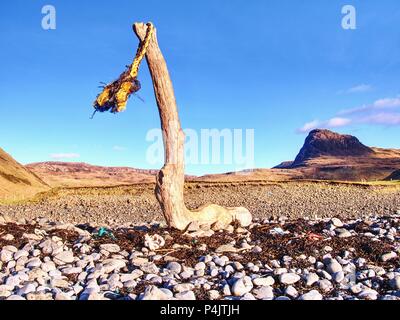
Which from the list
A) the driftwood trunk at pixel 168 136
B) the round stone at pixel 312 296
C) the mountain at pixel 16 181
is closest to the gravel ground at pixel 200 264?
the round stone at pixel 312 296

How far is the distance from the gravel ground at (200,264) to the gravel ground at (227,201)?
8.70 m

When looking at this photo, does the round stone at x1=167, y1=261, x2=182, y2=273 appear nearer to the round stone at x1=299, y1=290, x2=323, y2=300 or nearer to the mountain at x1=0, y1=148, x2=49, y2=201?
the round stone at x1=299, y1=290, x2=323, y2=300

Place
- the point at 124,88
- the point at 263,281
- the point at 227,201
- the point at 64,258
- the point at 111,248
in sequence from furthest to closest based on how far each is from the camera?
the point at 227,201, the point at 124,88, the point at 111,248, the point at 64,258, the point at 263,281

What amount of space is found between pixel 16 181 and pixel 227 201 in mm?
18009

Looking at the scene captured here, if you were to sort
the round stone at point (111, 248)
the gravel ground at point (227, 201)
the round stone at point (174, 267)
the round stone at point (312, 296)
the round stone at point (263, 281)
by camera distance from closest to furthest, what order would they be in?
the round stone at point (312, 296), the round stone at point (263, 281), the round stone at point (174, 267), the round stone at point (111, 248), the gravel ground at point (227, 201)

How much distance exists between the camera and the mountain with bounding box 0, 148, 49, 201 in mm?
30009

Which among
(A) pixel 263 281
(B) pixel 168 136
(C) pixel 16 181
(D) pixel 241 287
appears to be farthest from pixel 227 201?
(C) pixel 16 181

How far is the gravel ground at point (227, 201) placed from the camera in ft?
67.5

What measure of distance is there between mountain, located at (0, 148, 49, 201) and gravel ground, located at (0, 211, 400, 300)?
19.5m

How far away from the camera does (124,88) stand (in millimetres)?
10547

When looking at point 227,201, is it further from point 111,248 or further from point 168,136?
point 111,248

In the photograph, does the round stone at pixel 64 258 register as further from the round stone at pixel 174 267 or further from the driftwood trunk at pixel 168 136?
the driftwood trunk at pixel 168 136
